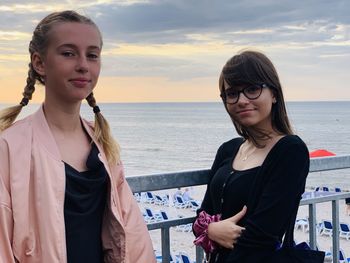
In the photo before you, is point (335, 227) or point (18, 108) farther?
point (335, 227)

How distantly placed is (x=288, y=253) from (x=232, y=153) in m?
0.64

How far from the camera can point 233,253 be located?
2596 mm

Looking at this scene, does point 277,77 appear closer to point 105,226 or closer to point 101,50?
point 101,50

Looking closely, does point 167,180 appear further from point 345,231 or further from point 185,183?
point 345,231

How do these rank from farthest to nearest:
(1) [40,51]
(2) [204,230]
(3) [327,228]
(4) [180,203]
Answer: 1. (4) [180,203]
2. (3) [327,228]
3. (2) [204,230]
4. (1) [40,51]

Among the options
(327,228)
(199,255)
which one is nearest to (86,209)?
(199,255)

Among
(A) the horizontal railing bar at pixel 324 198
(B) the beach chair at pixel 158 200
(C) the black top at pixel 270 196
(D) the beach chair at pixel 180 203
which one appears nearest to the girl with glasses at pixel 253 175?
(C) the black top at pixel 270 196

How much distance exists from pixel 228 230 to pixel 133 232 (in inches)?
20.3

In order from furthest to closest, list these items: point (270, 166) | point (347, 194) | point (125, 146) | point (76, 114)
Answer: point (125, 146)
point (347, 194)
point (270, 166)
point (76, 114)

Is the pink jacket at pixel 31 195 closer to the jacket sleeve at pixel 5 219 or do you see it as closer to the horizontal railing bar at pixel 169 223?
the jacket sleeve at pixel 5 219

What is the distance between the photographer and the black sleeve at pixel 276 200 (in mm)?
2467

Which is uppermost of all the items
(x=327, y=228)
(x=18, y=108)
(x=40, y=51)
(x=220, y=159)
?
(x=40, y=51)

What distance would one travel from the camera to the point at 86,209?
2.19 m

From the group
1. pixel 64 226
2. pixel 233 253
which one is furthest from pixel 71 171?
pixel 233 253
